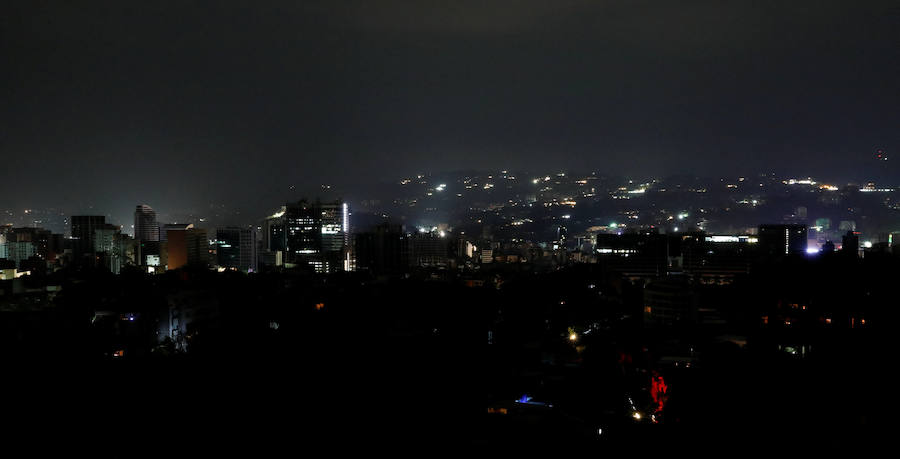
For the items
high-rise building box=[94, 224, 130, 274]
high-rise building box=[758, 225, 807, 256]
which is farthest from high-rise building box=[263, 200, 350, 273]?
high-rise building box=[758, 225, 807, 256]

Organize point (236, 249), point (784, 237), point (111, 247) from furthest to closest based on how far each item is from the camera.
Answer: point (236, 249)
point (111, 247)
point (784, 237)

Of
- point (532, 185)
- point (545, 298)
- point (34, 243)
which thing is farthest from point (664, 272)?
point (532, 185)

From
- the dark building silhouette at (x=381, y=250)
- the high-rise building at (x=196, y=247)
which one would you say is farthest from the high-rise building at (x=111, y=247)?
the dark building silhouette at (x=381, y=250)

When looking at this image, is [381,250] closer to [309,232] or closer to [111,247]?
[309,232]

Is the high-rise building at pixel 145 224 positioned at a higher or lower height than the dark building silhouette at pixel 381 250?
higher

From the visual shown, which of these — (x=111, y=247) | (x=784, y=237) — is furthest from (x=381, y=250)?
(x=784, y=237)

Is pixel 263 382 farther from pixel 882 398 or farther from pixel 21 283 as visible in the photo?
pixel 21 283

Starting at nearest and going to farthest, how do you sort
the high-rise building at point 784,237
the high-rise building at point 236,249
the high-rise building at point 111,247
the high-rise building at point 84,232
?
1. the high-rise building at point 784,237
2. the high-rise building at point 111,247
3. the high-rise building at point 84,232
4. the high-rise building at point 236,249

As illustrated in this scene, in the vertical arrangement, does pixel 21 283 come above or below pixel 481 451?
above

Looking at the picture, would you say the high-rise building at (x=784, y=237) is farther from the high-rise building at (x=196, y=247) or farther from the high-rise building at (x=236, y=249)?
the high-rise building at (x=196, y=247)

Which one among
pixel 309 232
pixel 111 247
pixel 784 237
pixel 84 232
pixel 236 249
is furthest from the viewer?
pixel 309 232

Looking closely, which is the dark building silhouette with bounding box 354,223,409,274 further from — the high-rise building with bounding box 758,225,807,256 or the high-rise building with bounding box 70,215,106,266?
the high-rise building with bounding box 758,225,807,256
